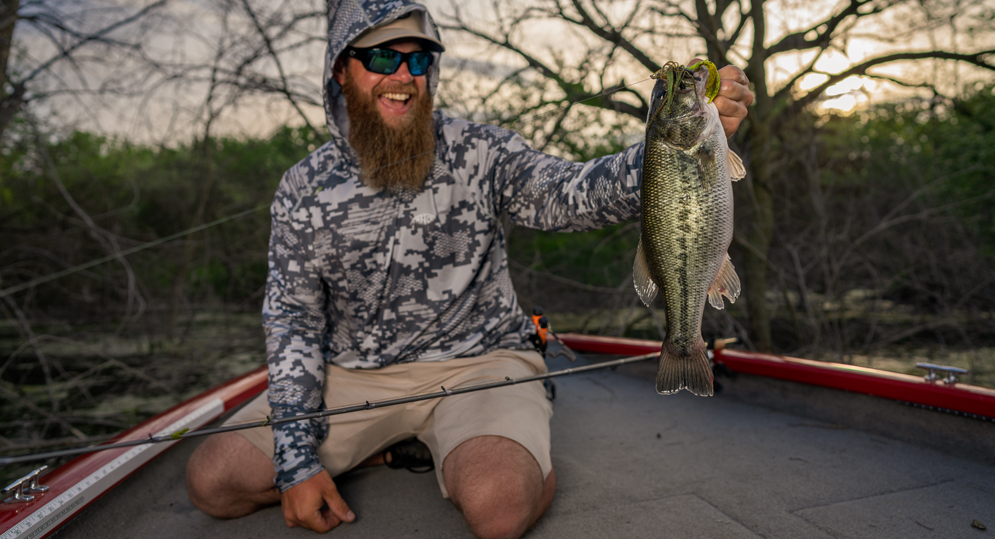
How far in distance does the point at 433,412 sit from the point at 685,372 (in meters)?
1.14

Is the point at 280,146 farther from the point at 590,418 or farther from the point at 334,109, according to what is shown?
the point at 590,418

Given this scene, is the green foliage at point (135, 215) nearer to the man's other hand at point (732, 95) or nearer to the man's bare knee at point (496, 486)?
the man's bare knee at point (496, 486)

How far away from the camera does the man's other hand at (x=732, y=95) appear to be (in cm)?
140

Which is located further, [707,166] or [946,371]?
[946,371]

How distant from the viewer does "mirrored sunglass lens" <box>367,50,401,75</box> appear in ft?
7.95

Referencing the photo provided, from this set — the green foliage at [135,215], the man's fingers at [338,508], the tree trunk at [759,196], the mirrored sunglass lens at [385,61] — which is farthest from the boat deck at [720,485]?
the tree trunk at [759,196]

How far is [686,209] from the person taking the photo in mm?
1356

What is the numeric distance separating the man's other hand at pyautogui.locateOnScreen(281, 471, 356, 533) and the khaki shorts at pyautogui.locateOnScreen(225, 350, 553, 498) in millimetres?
239

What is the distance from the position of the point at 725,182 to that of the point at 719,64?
453 cm

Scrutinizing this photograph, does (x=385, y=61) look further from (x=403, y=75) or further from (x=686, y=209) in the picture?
(x=686, y=209)

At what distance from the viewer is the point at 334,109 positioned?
2604 mm

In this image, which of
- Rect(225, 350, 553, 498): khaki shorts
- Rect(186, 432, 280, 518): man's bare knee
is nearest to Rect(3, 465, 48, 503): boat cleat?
Rect(186, 432, 280, 518): man's bare knee

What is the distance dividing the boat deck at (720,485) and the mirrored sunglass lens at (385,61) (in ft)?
5.64

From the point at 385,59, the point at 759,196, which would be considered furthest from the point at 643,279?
the point at 759,196
